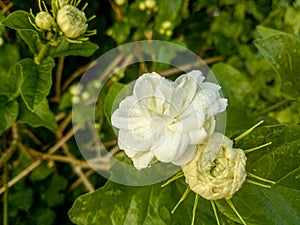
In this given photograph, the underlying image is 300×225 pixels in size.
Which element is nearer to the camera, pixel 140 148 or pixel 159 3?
pixel 140 148

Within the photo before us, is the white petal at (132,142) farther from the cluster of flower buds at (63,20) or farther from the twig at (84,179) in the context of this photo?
the twig at (84,179)

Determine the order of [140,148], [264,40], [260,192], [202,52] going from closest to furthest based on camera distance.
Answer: [140,148] < [260,192] < [264,40] < [202,52]

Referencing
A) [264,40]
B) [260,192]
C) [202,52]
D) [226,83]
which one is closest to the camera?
[260,192]

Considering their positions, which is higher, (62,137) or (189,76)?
(189,76)

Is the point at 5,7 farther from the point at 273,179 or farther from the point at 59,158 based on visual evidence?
the point at 273,179

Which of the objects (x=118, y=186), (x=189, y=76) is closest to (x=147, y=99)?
(x=189, y=76)

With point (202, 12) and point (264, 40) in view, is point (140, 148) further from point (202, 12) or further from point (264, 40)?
point (202, 12)

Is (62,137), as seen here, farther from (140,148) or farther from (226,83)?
(140,148)

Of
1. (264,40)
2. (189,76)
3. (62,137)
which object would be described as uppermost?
(189,76)
